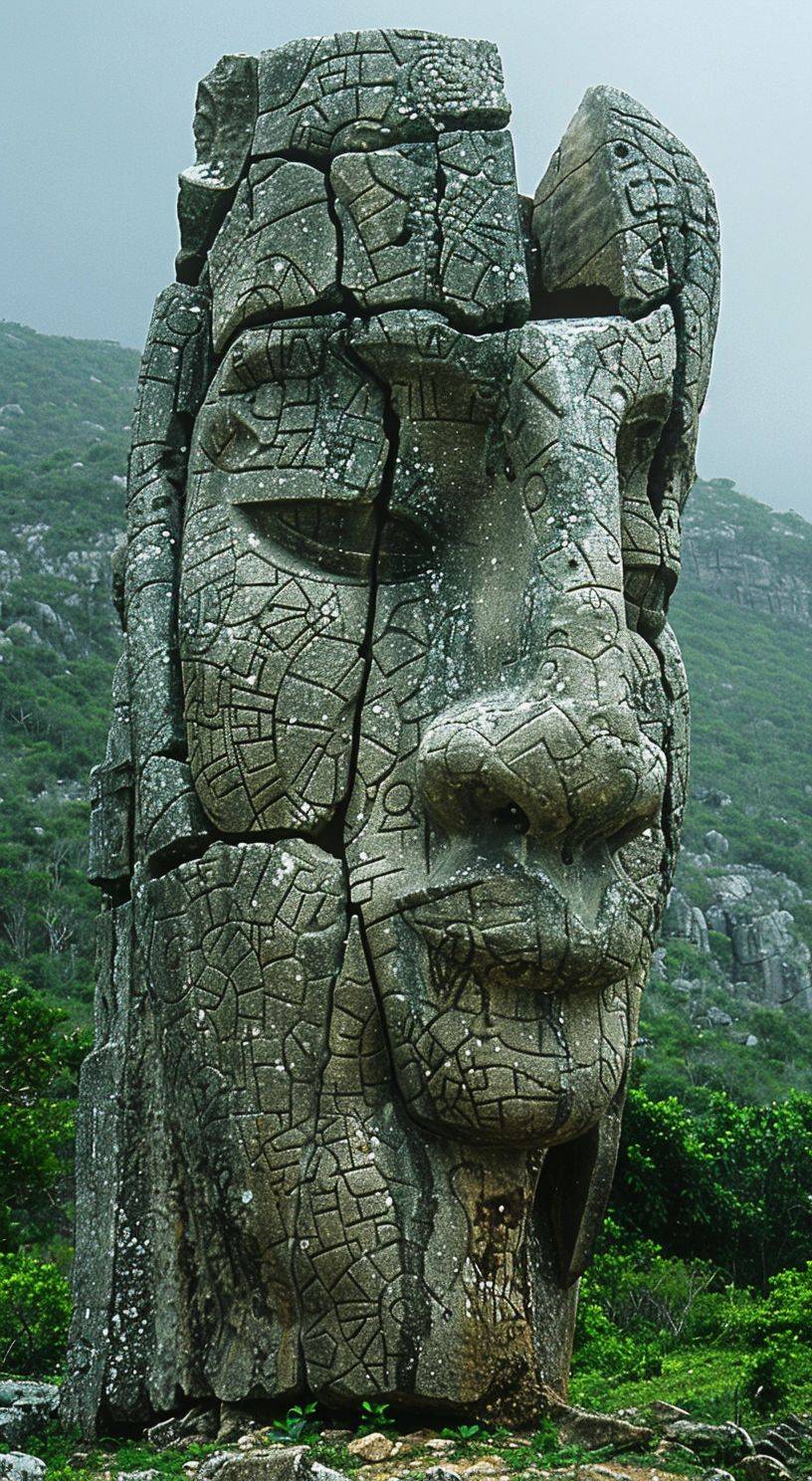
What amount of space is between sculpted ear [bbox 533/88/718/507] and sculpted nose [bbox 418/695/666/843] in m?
1.24

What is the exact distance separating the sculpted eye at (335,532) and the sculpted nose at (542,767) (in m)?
0.71

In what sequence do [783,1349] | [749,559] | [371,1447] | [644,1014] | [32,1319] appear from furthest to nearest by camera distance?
[749,559] < [644,1014] < [32,1319] < [783,1349] < [371,1447]

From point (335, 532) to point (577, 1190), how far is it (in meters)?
2.14

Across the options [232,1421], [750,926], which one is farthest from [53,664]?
[232,1421]

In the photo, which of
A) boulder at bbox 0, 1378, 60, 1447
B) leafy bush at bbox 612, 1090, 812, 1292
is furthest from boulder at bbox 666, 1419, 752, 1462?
leafy bush at bbox 612, 1090, 812, 1292

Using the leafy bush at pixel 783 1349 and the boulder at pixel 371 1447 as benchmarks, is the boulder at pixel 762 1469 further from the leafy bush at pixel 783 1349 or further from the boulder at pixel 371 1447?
the leafy bush at pixel 783 1349

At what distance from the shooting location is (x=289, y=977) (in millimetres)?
4949

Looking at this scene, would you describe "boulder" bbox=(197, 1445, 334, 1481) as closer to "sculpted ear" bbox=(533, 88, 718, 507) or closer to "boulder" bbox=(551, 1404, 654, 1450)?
"boulder" bbox=(551, 1404, 654, 1450)

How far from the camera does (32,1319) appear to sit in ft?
25.6

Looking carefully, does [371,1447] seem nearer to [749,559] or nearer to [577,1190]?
[577,1190]

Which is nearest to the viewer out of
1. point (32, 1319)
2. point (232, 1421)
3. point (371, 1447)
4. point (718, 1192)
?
point (371, 1447)

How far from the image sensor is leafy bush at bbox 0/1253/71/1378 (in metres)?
7.04

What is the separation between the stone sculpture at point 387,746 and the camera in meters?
4.77

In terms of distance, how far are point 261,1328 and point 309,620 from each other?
206 cm
